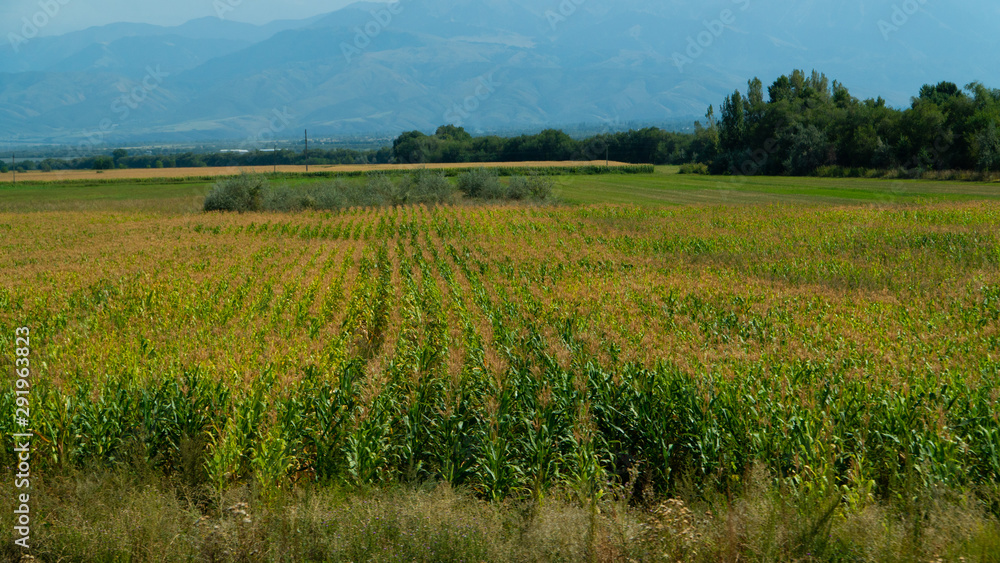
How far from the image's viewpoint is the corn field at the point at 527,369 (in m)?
6.66

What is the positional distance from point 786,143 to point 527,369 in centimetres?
8149

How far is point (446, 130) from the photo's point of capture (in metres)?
157

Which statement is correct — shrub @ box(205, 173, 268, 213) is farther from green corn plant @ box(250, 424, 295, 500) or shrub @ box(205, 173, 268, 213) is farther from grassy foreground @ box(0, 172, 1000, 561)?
green corn plant @ box(250, 424, 295, 500)

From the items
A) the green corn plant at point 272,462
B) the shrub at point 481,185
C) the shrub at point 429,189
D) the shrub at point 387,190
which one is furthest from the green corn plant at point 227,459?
the shrub at point 481,185

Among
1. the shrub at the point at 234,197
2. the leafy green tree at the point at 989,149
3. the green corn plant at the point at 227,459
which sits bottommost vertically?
the green corn plant at the point at 227,459

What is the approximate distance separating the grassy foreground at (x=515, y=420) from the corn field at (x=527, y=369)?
53mm

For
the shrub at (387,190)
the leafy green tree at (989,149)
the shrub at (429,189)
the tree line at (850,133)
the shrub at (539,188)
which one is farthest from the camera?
the tree line at (850,133)

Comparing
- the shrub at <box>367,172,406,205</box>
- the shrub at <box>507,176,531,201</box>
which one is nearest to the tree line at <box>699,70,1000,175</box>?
the shrub at <box>507,176,531,201</box>

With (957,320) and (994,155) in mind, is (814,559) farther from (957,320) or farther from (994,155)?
(994,155)

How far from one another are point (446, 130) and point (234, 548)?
157 m

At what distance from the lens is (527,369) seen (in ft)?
30.1

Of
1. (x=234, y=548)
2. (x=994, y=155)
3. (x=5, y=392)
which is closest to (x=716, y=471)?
(x=234, y=548)

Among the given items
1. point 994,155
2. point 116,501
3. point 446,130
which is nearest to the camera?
point 116,501

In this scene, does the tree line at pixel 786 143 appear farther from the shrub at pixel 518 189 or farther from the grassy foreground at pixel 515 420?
the grassy foreground at pixel 515 420
